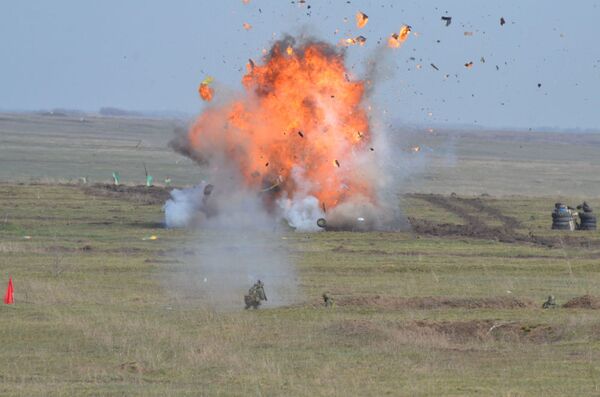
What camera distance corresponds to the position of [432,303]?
119 ft

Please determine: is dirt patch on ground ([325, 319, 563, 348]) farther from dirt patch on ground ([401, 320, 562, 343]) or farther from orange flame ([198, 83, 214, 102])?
orange flame ([198, 83, 214, 102])

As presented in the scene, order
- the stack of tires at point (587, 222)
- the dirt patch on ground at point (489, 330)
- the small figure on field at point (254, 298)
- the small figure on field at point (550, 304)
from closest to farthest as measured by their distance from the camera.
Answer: the dirt patch on ground at point (489, 330) < the small figure on field at point (550, 304) < the small figure on field at point (254, 298) < the stack of tires at point (587, 222)

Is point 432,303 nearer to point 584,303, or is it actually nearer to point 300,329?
point 584,303

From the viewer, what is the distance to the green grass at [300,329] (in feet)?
81.8

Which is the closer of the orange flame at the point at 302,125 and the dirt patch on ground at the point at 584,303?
the dirt patch on ground at the point at 584,303

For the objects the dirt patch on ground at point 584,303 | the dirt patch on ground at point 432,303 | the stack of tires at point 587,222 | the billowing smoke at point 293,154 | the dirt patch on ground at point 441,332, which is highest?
the billowing smoke at point 293,154

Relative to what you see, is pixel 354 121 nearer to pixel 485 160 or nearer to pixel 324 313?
pixel 324 313

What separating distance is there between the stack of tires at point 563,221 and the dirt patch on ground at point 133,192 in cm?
2367

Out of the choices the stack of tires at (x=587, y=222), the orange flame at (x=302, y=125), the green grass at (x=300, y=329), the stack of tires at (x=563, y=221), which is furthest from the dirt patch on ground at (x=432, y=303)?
the stack of tires at (x=587, y=222)

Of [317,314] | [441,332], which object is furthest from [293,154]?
[441,332]

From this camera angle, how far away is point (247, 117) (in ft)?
216

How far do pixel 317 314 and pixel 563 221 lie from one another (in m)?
34.3

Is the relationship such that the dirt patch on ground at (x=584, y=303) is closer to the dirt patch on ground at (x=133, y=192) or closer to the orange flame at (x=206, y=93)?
the orange flame at (x=206, y=93)

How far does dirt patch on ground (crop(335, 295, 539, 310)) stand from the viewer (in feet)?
118
